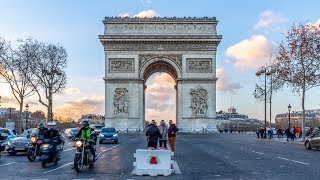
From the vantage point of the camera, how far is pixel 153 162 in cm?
1570

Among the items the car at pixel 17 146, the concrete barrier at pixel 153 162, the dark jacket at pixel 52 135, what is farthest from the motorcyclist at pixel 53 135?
the car at pixel 17 146

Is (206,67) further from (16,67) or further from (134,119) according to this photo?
(16,67)

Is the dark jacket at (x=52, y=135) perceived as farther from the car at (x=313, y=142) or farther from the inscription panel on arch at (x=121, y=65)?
the inscription panel on arch at (x=121, y=65)

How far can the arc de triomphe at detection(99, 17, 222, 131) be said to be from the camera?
67312 mm

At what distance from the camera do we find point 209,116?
67750mm

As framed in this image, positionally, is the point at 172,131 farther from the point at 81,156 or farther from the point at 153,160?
the point at 153,160

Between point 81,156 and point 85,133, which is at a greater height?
point 85,133

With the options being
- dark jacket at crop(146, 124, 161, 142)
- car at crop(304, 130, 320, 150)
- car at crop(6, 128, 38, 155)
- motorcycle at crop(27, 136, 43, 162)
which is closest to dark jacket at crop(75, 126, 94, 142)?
dark jacket at crop(146, 124, 161, 142)

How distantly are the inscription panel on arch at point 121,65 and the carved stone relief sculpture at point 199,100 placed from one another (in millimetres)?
8598

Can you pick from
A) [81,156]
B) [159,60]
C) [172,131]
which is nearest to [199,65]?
[159,60]

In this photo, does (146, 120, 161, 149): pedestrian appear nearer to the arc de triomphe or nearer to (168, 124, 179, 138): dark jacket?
(168, 124, 179, 138): dark jacket

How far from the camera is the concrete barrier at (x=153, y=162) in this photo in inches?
610

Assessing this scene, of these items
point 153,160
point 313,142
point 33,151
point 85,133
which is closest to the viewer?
point 153,160

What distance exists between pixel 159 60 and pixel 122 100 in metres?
7.11
